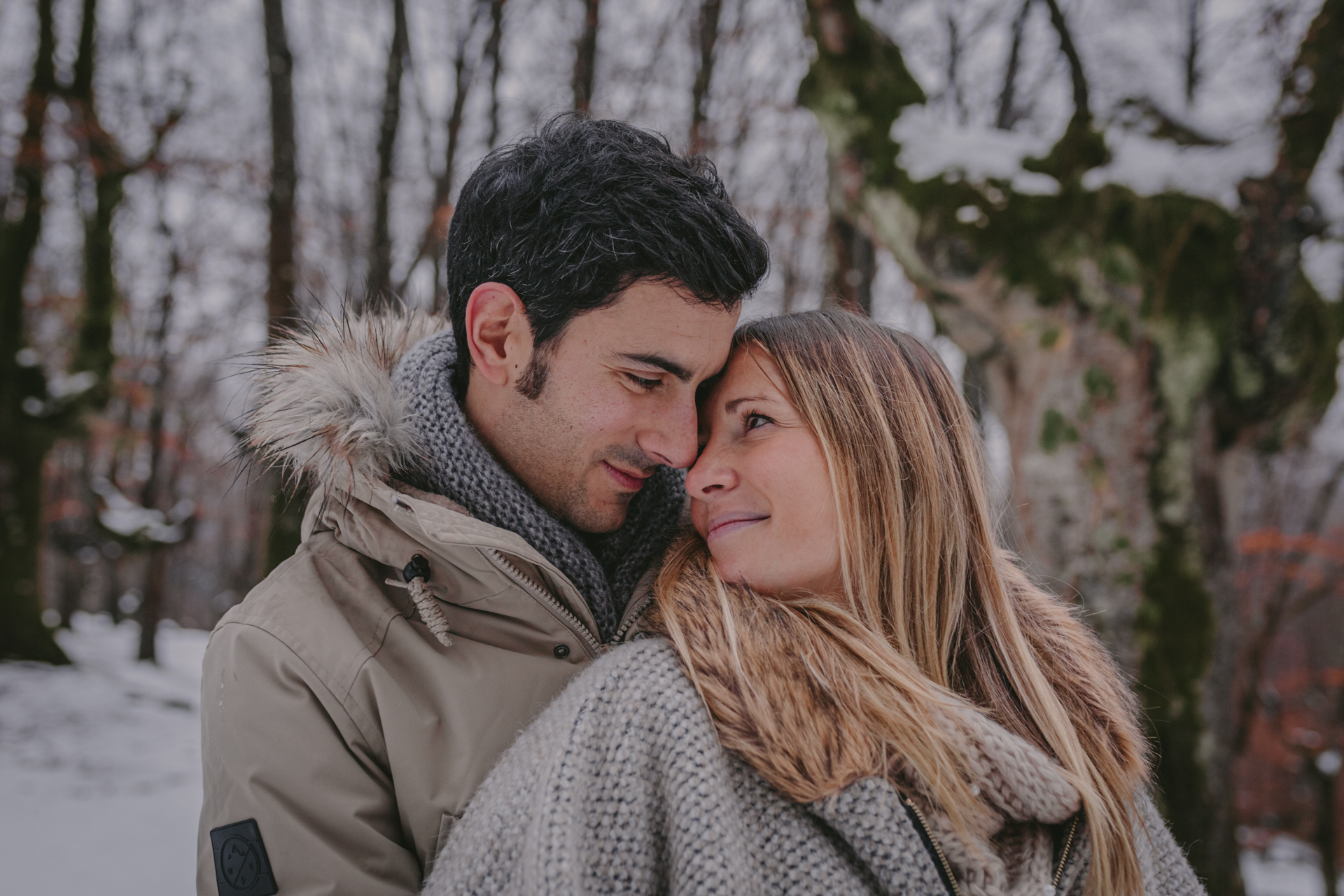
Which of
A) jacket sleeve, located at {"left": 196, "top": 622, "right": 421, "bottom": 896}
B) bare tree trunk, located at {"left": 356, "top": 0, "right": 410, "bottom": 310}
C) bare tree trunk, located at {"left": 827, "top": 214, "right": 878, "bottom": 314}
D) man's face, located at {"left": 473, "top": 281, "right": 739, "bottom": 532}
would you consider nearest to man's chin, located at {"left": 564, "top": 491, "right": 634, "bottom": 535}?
man's face, located at {"left": 473, "top": 281, "right": 739, "bottom": 532}

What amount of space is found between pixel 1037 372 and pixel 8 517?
34.4 ft

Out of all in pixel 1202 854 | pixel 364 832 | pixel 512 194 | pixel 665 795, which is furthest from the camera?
pixel 1202 854

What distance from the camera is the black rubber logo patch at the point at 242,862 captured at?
4.54 ft

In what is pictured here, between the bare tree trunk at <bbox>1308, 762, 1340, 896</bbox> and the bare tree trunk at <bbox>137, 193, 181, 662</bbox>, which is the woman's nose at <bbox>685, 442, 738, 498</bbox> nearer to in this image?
the bare tree trunk at <bbox>1308, 762, 1340, 896</bbox>

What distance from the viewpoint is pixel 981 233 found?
13.8 ft

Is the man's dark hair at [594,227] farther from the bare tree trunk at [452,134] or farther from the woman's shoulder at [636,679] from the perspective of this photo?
the bare tree trunk at [452,134]

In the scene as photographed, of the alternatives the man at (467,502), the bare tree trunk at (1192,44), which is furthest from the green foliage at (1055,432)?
the bare tree trunk at (1192,44)

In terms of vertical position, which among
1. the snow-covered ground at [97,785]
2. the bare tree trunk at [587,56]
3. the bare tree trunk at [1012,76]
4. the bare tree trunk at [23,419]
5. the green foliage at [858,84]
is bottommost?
the snow-covered ground at [97,785]

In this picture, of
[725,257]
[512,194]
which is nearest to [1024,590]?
[725,257]

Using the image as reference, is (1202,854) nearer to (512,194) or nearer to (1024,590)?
(1024,590)

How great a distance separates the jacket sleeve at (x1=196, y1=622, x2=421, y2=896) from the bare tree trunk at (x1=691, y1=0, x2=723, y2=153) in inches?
237

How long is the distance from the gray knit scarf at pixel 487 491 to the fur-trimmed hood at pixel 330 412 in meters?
0.05

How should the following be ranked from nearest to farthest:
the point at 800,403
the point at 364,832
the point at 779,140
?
the point at 364,832, the point at 800,403, the point at 779,140

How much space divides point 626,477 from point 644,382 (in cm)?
25
